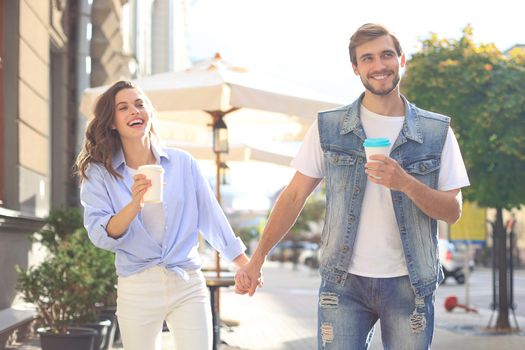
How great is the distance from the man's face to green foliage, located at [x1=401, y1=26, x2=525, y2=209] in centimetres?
862

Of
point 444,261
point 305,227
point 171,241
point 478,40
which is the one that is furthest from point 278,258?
point 171,241

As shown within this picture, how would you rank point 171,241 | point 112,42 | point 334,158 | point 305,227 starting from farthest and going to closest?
point 305,227
point 112,42
point 171,241
point 334,158

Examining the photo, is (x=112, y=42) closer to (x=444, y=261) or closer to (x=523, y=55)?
(x=523, y=55)

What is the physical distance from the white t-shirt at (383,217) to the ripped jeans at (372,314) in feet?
0.14

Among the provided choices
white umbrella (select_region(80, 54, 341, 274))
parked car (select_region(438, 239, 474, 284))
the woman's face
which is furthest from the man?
parked car (select_region(438, 239, 474, 284))

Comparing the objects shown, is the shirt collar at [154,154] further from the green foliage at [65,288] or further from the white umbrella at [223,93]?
the white umbrella at [223,93]

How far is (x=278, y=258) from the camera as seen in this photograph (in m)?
75.7

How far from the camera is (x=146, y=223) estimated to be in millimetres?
4262

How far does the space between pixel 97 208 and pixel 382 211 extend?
1234 millimetres

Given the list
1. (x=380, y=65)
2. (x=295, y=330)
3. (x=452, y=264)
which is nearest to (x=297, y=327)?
(x=295, y=330)

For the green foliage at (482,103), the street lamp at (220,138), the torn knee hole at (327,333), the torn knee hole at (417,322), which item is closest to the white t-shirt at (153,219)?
the torn knee hole at (327,333)

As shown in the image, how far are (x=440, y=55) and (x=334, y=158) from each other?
9.65 m

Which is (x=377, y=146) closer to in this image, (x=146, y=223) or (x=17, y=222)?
(x=146, y=223)

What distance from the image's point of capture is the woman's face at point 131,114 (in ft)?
14.3
